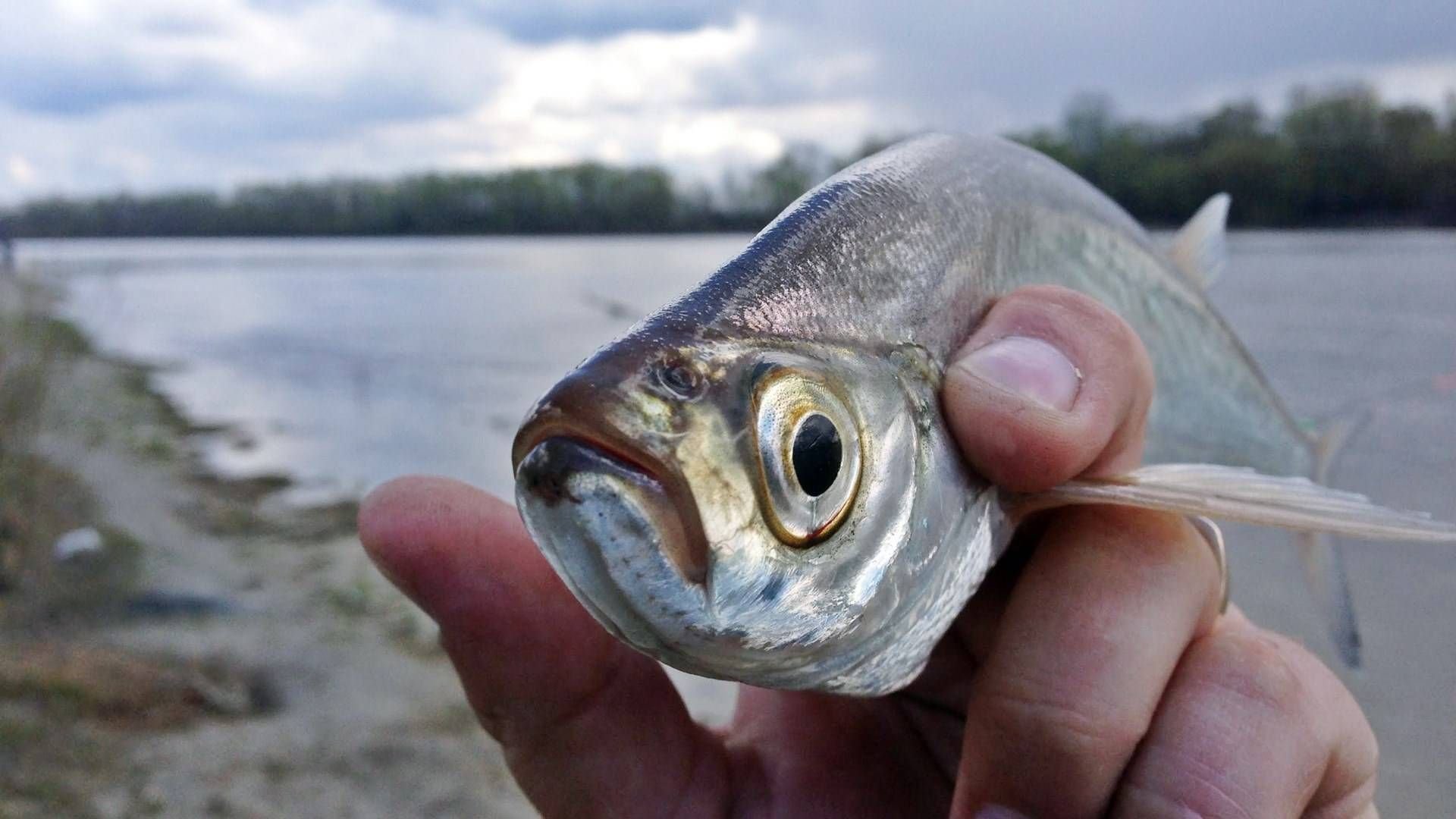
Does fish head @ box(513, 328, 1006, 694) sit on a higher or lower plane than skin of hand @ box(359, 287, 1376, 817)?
higher

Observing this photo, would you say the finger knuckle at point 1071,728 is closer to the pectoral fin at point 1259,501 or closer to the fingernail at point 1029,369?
the pectoral fin at point 1259,501

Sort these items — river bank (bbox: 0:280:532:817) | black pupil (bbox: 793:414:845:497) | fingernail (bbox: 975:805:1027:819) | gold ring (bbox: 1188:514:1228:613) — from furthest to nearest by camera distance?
river bank (bbox: 0:280:532:817), gold ring (bbox: 1188:514:1228:613), fingernail (bbox: 975:805:1027:819), black pupil (bbox: 793:414:845:497)

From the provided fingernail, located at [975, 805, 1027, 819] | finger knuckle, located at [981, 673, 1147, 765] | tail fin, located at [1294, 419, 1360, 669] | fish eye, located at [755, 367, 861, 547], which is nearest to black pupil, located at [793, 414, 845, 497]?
fish eye, located at [755, 367, 861, 547]

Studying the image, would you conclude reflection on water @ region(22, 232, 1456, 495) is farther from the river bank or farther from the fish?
the river bank

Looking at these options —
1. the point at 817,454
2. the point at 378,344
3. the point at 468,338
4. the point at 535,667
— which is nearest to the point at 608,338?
the point at 535,667

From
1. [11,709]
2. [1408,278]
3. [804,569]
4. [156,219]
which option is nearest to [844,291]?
[804,569]

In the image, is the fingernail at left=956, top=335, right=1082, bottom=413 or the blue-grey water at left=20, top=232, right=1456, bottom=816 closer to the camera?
the fingernail at left=956, top=335, right=1082, bottom=413

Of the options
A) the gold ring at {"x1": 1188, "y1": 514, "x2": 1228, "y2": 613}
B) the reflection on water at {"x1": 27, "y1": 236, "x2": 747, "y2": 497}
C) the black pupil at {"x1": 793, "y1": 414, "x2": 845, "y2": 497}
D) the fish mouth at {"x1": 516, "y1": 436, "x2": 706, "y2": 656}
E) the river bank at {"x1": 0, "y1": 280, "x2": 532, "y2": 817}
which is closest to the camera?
the fish mouth at {"x1": 516, "y1": 436, "x2": 706, "y2": 656}

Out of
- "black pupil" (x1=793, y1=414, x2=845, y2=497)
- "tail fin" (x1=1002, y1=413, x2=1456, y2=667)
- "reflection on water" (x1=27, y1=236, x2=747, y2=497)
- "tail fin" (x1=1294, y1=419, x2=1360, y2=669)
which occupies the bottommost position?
"reflection on water" (x1=27, y1=236, x2=747, y2=497)
